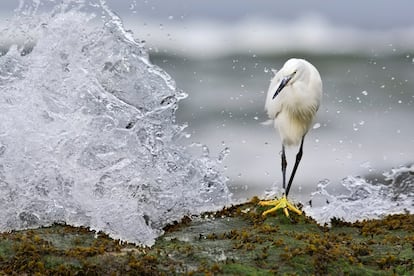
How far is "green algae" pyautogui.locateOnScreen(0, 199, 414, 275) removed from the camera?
3312mm

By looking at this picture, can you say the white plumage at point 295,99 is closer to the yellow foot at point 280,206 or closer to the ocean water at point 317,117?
the yellow foot at point 280,206

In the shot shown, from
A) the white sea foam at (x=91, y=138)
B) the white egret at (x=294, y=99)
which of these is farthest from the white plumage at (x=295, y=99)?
the white sea foam at (x=91, y=138)

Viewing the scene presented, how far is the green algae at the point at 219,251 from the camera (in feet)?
10.9

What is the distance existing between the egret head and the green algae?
122cm

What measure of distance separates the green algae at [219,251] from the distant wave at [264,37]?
34.3 feet

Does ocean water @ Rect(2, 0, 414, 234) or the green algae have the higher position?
ocean water @ Rect(2, 0, 414, 234)

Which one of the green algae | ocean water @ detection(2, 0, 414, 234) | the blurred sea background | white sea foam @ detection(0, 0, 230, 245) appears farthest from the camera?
the blurred sea background

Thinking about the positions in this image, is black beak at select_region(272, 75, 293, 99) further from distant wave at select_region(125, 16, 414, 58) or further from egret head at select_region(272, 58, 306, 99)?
distant wave at select_region(125, 16, 414, 58)

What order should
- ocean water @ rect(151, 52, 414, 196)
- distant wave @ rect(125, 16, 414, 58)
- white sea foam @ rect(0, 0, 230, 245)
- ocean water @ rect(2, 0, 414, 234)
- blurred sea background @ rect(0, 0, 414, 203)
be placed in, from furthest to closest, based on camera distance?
distant wave @ rect(125, 16, 414, 58) < blurred sea background @ rect(0, 0, 414, 203) < ocean water @ rect(151, 52, 414, 196) < ocean water @ rect(2, 0, 414, 234) < white sea foam @ rect(0, 0, 230, 245)

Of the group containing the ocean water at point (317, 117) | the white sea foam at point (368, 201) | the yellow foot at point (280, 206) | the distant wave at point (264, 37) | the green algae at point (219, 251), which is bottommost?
the green algae at point (219, 251)

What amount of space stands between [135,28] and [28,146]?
1085 centimetres

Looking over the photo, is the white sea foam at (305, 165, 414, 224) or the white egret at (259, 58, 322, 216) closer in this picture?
the white sea foam at (305, 165, 414, 224)

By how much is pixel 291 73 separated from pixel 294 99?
0.74ft

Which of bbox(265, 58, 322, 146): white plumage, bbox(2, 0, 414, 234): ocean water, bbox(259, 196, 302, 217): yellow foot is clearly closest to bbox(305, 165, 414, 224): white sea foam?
bbox(2, 0, 414, 234): ocean water
